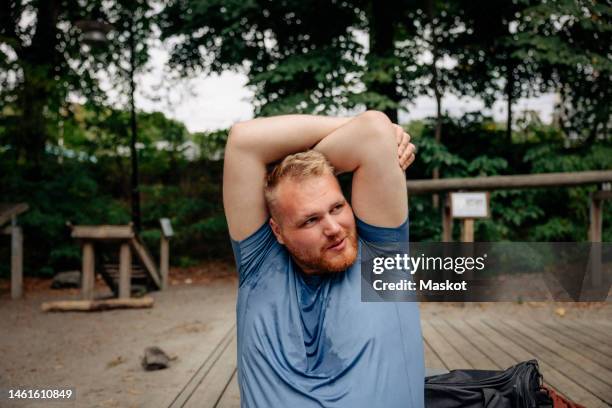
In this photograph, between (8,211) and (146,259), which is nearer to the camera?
(8,211)

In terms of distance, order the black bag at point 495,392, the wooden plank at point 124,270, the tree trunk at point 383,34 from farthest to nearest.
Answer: the tree trunk at point 383,34
the wooden plank at point 124,270
the black bag at point 495,392

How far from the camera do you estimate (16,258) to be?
662 cm

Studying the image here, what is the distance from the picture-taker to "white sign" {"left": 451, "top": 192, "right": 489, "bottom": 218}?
5.25 m

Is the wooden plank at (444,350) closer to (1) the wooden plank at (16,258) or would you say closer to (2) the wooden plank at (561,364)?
(2) the wooden plank at (561,364)

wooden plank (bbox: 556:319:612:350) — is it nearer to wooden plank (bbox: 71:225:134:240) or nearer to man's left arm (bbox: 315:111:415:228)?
man's left arm (bbox: 315:111:415:228)

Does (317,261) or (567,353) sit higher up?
(317,261)

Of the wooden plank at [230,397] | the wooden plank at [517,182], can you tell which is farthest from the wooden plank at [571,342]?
the wooden plank at [230,397]

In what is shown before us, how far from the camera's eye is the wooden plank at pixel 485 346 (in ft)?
10.4

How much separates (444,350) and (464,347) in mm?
164

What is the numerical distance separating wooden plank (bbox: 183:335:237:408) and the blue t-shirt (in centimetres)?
103

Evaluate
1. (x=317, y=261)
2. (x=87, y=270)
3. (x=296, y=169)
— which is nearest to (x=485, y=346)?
(x=317, y=261)

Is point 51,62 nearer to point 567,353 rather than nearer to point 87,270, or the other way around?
point 87,270

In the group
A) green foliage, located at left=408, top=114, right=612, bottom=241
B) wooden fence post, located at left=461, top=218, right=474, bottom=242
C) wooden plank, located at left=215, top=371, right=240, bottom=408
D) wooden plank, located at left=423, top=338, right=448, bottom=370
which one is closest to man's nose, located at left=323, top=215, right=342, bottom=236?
wooden plank, located at left=215, top=371, right=240, bottom=408

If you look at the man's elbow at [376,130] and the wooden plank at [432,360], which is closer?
the man's elbow at [376,130]
